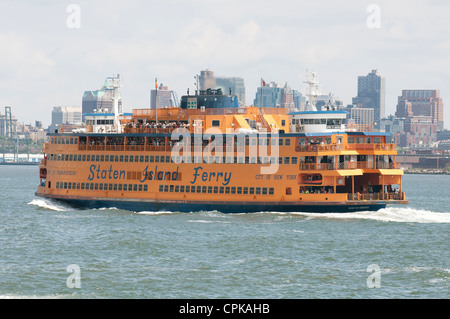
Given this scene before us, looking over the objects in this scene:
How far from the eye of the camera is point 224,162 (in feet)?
200

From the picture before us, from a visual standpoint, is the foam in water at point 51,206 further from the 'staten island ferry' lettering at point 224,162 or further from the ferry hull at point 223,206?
the 'staten island ferry' lettering at point 224,162

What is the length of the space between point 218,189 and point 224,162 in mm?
2099

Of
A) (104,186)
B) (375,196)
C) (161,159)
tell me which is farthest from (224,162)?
(375,196)

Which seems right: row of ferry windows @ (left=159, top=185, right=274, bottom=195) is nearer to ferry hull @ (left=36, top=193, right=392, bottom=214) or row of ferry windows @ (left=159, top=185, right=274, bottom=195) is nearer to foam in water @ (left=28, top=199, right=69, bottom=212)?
ferry hull @ (left=36, top=193, right=392, bottom=214)

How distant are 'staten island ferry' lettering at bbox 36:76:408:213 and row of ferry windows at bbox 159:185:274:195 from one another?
Answer: 0.25 feet

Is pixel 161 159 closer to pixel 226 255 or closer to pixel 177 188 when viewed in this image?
pixel 177 188

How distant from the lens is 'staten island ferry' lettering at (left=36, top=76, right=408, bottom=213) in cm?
5856

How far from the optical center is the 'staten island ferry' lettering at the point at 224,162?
5856 centimetres

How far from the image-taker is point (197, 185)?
2438 inches

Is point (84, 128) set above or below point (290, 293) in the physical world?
above

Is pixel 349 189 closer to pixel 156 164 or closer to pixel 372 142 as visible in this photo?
pixel 372 142

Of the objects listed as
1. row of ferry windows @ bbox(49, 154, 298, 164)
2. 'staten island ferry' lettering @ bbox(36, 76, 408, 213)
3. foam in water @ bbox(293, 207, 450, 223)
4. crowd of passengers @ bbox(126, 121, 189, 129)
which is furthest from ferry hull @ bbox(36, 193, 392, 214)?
crowd of passengers @ bbox(126, 121, 189, 129)
